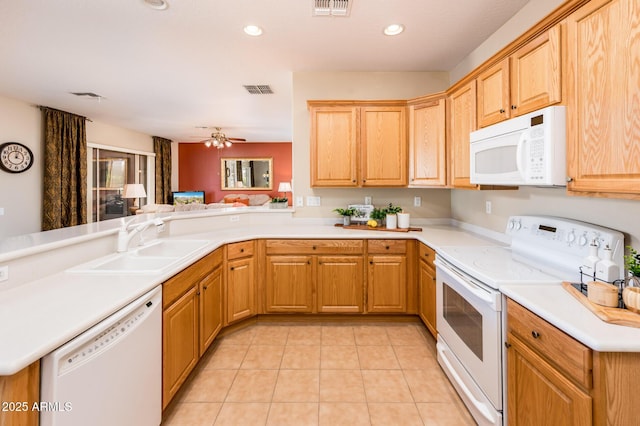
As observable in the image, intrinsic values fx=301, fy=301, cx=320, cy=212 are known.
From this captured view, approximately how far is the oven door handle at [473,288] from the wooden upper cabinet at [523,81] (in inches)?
39.3

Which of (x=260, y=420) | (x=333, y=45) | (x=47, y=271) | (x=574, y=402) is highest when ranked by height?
(x=333, y=45)

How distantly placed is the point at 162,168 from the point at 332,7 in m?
7.34

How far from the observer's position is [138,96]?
439 cm

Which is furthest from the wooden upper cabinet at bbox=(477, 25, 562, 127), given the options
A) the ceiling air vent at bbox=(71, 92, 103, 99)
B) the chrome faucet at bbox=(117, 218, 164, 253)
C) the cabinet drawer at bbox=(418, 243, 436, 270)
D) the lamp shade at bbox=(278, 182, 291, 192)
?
the lamp shade at bbox=(278, 182, 291, 192)

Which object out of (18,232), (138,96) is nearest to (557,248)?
(138,96)

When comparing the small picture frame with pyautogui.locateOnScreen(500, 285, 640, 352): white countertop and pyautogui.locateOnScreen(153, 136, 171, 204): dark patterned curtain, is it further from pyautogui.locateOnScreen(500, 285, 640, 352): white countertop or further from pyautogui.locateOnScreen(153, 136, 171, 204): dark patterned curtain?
pyautogui.locateOnScreen(153, 136, 171, 204): dark patterned curtain

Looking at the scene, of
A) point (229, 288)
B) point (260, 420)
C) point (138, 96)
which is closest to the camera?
point (260, 420)

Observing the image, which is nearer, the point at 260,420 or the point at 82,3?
the point at 260,420

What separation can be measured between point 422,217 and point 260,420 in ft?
8.41

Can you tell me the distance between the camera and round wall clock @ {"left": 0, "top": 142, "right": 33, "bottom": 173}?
4.43 metres

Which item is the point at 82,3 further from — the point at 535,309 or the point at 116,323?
the point at 535,309

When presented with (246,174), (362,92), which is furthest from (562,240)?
(246,174)

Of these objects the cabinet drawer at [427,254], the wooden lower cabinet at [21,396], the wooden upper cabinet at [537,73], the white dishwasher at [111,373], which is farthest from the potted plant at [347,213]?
the wooden lower cabinet at [21,396]

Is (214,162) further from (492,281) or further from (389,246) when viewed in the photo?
(492,281)
